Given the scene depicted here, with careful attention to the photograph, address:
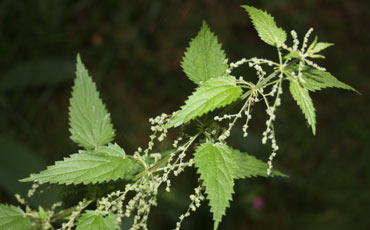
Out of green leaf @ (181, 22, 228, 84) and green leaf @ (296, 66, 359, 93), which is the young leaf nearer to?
green leaf @ (296, 66, 359, 93)

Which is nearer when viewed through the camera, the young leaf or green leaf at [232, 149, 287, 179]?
the young leaf

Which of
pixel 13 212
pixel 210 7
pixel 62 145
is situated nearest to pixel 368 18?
pixel 210 7

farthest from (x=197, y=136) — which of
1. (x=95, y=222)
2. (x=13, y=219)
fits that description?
(x=13, y=219)

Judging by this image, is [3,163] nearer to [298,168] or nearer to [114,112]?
[114,112]

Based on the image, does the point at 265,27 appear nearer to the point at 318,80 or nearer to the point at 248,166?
Answer: the point at 318,80

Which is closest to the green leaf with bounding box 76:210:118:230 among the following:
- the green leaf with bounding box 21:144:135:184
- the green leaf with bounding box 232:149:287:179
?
the green leaf with bounding box 21:144:135:184

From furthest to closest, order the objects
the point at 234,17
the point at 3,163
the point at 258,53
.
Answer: the point at 234,17 < the point at 258,53 < the point at 3,163
